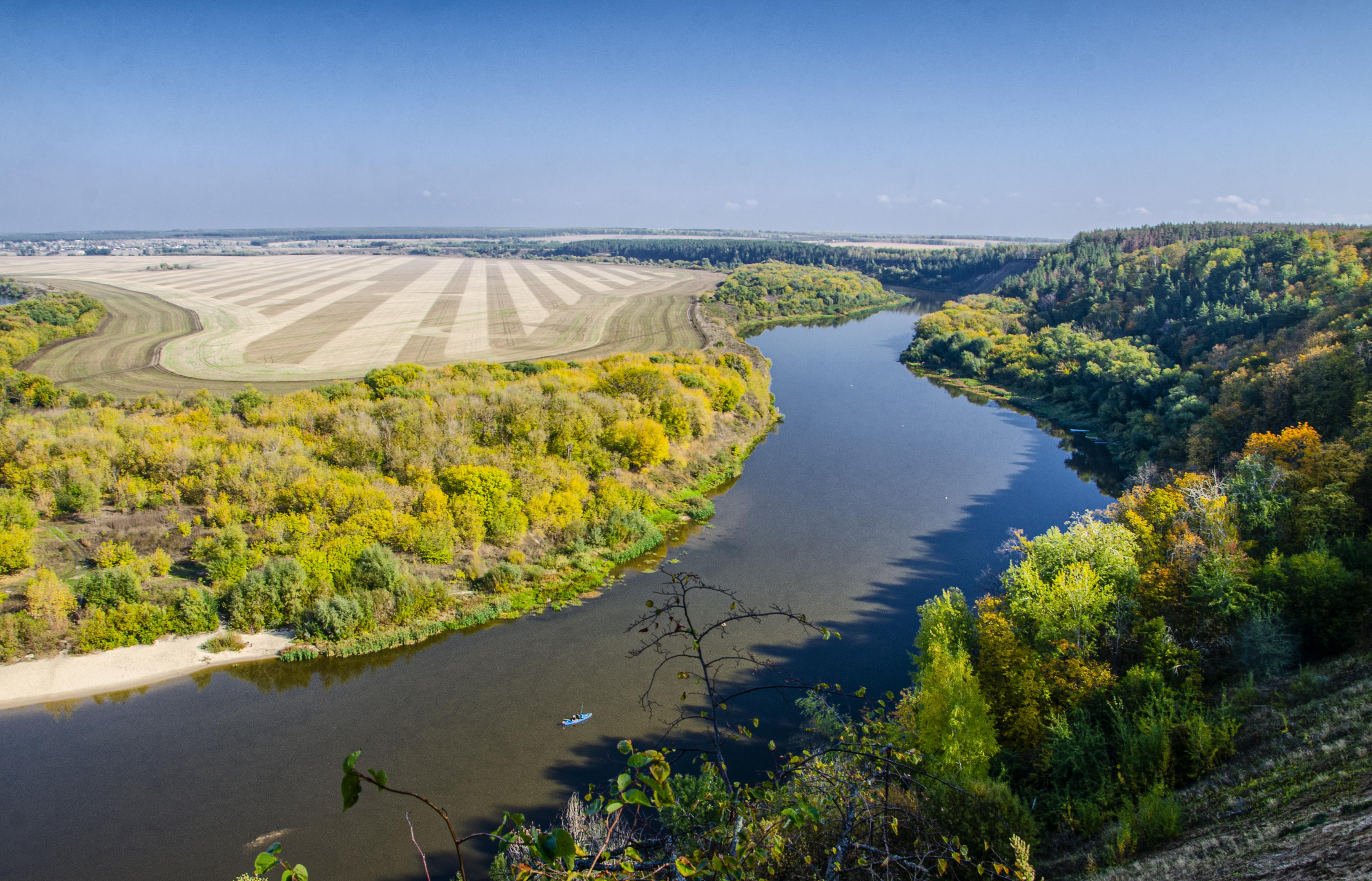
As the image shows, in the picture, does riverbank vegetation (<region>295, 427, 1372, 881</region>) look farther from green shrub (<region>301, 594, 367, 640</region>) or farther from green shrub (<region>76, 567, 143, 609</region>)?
green shrub (<region>76, 567, 143, 609</region>)

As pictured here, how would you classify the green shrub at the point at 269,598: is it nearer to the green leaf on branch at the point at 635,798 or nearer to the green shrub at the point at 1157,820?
the green leaf on branch at the point at 635,798

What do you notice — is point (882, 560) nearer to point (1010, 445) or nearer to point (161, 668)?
point (1010, 445)

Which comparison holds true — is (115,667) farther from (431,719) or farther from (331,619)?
(431,719)

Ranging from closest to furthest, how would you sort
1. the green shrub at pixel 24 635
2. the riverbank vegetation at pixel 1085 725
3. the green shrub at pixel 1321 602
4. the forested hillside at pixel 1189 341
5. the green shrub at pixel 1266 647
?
the riverbank vegetation at pixel 1085 725
the green shrub at pixel 1266 647
the green shrub at pixel 1321 602
the green shrub at pixel 24 635
the forested hillside at pixel 1189 341

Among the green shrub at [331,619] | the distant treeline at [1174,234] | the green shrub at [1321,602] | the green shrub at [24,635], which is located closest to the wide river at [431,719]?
the green shrub at [331,619]

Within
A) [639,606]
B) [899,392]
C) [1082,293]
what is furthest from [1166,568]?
[1082,293]

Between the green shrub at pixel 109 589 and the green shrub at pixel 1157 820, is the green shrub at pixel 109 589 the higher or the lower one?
the lower one
